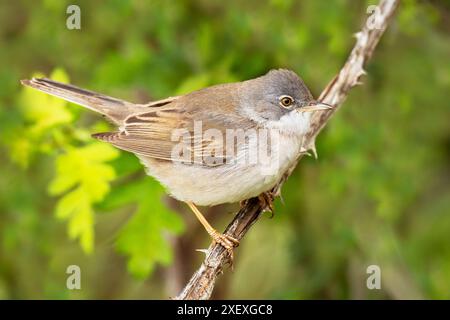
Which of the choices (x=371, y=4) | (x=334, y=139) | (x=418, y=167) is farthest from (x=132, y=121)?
(x=418, y=167)

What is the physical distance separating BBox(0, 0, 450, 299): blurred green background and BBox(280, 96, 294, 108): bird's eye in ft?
3.22

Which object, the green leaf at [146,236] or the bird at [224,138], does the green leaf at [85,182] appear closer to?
the bird at [224,138]

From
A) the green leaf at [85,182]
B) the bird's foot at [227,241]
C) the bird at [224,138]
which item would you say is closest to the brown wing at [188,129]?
the bird at [224,138]

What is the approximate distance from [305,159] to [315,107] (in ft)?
6.03

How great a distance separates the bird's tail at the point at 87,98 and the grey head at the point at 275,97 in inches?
42.4

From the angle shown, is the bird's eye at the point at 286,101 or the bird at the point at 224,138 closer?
the bird at the point at 224,138

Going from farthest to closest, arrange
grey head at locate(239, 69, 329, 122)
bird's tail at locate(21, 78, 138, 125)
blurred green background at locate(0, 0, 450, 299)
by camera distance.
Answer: blurred green background at locate(0, 0, 450, 299)
bird's tail at locate(21, 78, 138, 125)
grey head at locate(239, 69, 329, 122)

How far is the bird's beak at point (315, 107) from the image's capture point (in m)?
5.26

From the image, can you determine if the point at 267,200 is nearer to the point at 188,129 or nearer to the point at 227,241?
the point at 227,241

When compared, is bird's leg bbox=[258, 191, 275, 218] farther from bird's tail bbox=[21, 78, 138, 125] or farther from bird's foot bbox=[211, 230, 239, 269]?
bird's tail bbox=[21, 78, 138, 125]

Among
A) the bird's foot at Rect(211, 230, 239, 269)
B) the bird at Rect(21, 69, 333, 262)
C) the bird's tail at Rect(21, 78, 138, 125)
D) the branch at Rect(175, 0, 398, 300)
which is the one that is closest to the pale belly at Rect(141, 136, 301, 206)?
the bird at Rect(21, 69, 333, 262)

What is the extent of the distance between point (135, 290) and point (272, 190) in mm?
2971

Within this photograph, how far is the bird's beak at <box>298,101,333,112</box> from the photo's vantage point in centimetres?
526

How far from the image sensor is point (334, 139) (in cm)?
641
